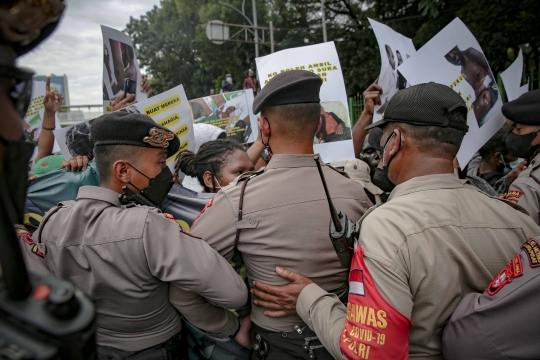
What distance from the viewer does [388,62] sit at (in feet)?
10.2

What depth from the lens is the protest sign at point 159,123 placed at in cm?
280

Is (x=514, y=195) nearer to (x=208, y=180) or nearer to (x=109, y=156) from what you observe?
(x=208, y=180)

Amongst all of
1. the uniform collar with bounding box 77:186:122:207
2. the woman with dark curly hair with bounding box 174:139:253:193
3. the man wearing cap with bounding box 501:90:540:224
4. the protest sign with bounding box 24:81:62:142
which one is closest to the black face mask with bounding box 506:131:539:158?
the man wearing cap with bounding box 501:90:540:224

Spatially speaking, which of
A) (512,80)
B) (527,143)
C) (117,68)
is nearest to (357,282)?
(527,143)

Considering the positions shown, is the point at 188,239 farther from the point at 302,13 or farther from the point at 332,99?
the point at 302,13

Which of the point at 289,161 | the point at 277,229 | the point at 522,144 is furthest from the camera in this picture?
the point at 522,144

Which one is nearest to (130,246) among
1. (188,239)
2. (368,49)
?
(188,239)

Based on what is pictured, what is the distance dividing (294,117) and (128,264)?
40.7 inches

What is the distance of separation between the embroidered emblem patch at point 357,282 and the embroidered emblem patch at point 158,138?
3.93 ft

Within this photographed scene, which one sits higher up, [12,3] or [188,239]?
[12,3]

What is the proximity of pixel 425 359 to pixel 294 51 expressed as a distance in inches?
96.1

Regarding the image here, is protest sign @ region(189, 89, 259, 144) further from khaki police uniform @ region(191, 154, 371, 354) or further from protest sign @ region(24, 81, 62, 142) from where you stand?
khaki police uniform @ region(191, 154, 371, 354)

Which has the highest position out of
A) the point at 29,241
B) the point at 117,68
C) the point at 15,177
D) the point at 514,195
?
the point at 117,68

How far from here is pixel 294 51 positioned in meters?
3.15
